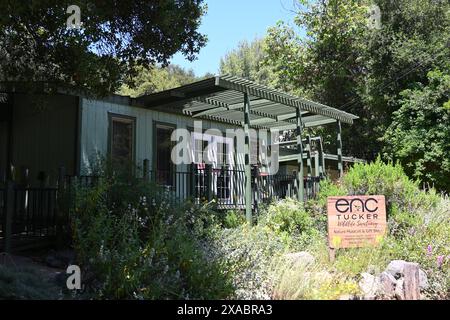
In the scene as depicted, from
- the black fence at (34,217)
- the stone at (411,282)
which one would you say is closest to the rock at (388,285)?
the stone at (411,282)

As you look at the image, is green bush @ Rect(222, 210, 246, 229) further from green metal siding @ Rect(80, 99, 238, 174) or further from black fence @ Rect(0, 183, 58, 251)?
black fence @ Rect(0, 183, 58, 251)

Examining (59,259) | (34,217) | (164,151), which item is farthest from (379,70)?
(59,259)

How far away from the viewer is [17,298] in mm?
4590

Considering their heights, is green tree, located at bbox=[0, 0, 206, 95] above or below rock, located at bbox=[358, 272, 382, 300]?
above

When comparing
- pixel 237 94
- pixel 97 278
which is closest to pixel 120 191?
pixel 97 278

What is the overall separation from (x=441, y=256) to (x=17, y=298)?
19.6ft

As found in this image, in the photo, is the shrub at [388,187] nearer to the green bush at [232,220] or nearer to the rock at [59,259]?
the green bush at [232,220]

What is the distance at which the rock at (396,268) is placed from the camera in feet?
21.4

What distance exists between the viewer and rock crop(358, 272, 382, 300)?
6.25 metres

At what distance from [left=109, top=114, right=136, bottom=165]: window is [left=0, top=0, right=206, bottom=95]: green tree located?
4.77ft

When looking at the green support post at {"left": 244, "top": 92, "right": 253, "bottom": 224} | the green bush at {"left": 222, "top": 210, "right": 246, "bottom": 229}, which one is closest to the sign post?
the green support post at {"left": 244, "top": 92, "right": 253, "bottom": 224}

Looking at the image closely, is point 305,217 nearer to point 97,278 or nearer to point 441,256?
point 441,256

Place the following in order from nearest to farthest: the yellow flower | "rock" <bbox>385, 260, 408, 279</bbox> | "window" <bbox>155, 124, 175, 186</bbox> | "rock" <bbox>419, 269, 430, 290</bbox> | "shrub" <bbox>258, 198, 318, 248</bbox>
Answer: "rock" <bbox>385, 260, 408, 279</bbox> < "rock" <bbox>419, 269, 430, 290</bbox> < the yellow flower < "shrub" <bbox>258, 198, 318, 248</bbox> < "window" <bbox>155, 124, 175, 186</bbox>

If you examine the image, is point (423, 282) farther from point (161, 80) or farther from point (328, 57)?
point (161, 80)
